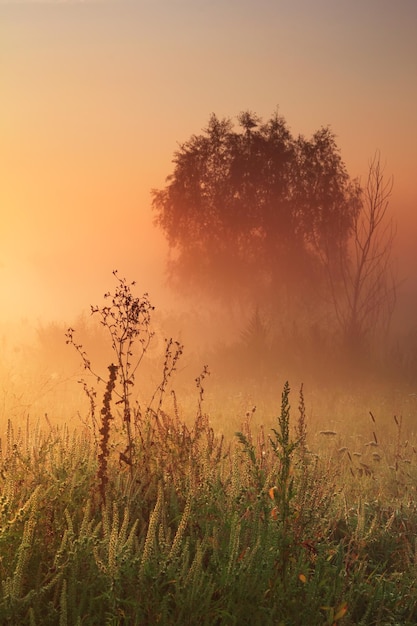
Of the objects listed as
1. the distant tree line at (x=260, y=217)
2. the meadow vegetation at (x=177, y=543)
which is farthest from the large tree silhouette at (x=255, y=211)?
the meadow vegetation at (x=177, y=543)

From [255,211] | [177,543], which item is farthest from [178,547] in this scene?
[255,211]

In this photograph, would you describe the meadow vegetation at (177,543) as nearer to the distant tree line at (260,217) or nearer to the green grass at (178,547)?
the green grass at (178,547)

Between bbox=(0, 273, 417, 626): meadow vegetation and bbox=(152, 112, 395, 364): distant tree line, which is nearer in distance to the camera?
bbox=(0, 273, 417, 626): meadow vegetation

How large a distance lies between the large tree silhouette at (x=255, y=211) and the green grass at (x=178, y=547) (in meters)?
22.0

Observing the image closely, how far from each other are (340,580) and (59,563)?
159cm

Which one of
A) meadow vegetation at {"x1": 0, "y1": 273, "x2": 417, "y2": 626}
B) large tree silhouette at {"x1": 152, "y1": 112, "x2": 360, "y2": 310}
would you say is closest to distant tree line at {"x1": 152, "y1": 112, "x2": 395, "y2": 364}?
large tree silhouette at {"x1": 152, "y1": 112, "x2": 360, "y2": 310}

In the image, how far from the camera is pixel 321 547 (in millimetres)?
4613

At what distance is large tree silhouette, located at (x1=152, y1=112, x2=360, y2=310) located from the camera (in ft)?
90.9

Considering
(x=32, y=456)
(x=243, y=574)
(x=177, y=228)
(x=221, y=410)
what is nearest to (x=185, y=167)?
(x=177, y=228)

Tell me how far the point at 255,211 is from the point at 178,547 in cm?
2567

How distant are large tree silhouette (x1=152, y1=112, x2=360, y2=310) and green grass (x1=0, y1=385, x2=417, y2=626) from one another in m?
22.0

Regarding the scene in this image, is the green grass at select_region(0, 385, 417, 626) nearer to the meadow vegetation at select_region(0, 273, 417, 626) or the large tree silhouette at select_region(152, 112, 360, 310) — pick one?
the meadow vegetation at select_region(0, 273, 417, 626)

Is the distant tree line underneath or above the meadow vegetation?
above

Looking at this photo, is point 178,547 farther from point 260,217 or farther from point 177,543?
point 260,217
